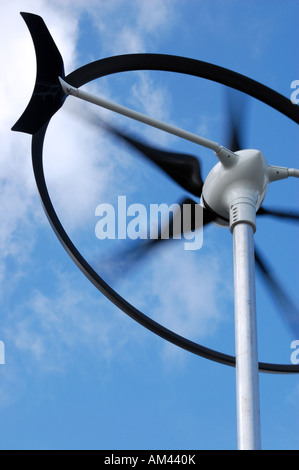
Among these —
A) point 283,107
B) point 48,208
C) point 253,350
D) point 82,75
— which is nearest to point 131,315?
point 48,208

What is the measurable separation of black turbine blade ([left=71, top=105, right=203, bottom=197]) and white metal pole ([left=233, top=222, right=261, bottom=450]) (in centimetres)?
222

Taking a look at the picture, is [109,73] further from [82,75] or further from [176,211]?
[176,211]

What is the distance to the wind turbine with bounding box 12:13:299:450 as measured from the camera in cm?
795

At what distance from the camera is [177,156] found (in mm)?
10875

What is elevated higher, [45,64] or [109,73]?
[109,73]

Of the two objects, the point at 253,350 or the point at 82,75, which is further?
the point at 82,75

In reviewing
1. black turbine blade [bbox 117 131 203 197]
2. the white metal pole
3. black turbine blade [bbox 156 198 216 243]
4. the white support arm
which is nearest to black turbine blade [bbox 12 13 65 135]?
the white support arm

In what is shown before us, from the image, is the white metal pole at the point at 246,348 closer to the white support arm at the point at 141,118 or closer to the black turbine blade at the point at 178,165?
the white support arm at the point at 141,118

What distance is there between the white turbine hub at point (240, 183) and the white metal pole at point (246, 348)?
2.29ft

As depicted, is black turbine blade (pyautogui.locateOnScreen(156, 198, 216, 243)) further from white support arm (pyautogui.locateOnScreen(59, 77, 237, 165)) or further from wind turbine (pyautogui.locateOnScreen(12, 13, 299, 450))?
white support arm (pyautogui.locateOnScreen(59, 77, 237, 165))

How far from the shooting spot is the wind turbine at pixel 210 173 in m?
7.95

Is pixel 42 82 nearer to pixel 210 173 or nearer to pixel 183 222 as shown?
pixel 210 173

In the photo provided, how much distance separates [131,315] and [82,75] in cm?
286
